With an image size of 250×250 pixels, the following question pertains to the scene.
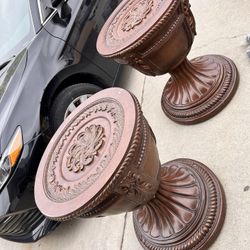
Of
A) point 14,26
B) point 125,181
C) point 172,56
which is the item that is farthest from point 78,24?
point 125,181

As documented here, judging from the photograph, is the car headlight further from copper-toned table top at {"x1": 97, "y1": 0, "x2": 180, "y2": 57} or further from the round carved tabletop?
copper-toned table top at {"x1": 97, "y1": 0, "x2": 180, "y2": 57}

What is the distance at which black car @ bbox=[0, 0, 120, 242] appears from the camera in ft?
7.73

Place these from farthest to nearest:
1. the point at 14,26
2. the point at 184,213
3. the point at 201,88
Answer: the point at 14,26 < the point at 201,88 < the point at 184,213

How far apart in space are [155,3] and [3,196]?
1.57 m

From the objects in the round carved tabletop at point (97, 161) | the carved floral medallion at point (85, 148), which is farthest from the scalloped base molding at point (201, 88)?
the carved floral medallion at point (85, 148)

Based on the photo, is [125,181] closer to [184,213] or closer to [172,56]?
[184,213]

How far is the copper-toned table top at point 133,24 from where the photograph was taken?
2.04 m

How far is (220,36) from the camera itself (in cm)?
293

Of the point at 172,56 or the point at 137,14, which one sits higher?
the point at 137,14

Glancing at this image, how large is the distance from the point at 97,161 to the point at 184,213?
0.69 meters

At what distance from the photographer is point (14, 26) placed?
2.98 metres

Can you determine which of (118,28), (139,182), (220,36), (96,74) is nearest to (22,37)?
(96,74)

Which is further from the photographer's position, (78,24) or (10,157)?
(78,24)

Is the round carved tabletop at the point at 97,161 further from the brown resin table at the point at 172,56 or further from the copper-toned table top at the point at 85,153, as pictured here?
the brown resin table at the point at 172,56
